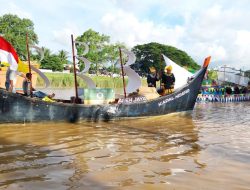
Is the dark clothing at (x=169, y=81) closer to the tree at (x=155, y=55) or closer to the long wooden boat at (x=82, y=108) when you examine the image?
the long wooden boat at (x=82, y=108)

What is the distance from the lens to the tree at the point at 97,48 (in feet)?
200

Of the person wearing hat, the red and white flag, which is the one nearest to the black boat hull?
the person wearing hat

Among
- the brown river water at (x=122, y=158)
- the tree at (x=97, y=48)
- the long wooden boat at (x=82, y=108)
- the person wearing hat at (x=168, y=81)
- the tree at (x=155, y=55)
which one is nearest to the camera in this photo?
the brown river water at (x=122, y=158)

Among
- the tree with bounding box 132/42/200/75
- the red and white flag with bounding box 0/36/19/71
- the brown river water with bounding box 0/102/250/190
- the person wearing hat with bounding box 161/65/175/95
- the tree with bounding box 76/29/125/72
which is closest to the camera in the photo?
the brown river water with bounding box 0/102/250/190

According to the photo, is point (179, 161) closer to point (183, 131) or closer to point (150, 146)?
point (150, 146)

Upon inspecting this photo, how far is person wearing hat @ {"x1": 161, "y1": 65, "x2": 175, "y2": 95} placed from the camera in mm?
14172

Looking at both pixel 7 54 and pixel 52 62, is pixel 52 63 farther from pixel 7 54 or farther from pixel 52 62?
pixel 7 54

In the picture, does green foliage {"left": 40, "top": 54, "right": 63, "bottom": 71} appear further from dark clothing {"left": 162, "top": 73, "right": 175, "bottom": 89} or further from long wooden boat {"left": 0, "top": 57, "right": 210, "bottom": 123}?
dark clothing {"left": 162, "top": 73, "right": 175, "bottom": 89}

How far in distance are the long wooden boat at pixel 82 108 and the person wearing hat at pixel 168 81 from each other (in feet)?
1.04

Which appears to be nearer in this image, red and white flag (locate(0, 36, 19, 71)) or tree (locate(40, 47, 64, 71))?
red and white flag (locate(0, 36, 19, 71))

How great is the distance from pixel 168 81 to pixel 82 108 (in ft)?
14.9

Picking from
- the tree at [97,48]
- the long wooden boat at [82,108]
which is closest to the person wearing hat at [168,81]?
the long wooden boat at [82,108]

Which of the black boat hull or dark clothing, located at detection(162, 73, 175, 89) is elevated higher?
dark clothing, located at detection(162, 73, 175, 89)

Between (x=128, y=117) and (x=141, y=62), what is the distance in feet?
252
